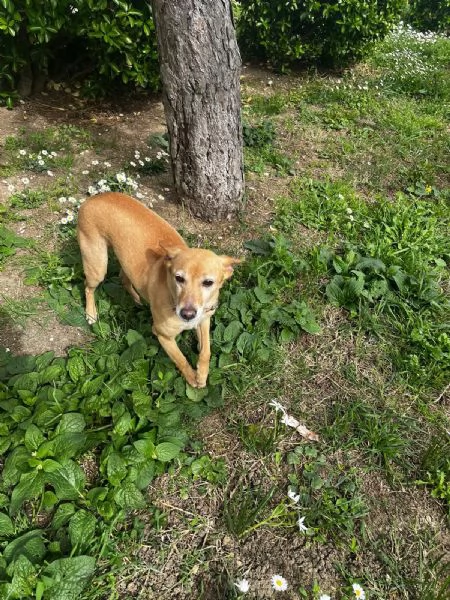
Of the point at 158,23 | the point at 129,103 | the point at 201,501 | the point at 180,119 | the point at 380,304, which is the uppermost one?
the point at 158,23

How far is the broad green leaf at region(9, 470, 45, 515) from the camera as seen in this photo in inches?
92.4

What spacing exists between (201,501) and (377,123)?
5.49m

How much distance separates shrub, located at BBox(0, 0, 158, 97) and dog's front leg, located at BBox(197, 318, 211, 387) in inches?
147

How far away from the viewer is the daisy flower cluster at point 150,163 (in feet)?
15.9

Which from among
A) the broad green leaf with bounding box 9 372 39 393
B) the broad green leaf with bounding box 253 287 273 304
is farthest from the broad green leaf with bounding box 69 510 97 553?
the broad green leaf with bounding box 253 287 273 304

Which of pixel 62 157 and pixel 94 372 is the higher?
pixel 62 157

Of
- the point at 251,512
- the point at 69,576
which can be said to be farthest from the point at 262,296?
the point at 69,576

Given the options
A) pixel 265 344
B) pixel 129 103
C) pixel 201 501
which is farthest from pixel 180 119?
pixel 201 501

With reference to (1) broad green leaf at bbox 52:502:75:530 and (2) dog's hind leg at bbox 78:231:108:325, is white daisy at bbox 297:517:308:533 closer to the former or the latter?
(1) broad green leaf at bbox 52:502:75:530

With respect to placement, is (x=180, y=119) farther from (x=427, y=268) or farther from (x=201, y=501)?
(x=201, y=501)

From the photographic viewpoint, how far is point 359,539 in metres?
2.44

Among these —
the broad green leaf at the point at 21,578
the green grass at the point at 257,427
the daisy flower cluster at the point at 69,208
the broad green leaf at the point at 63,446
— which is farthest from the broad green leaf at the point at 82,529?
the daisy flower cluster at the point at 69,208

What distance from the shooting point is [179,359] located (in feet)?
9.99

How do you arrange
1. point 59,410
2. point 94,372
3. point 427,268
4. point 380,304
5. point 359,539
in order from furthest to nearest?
1. point 427,268
2. point 380,304
3. point 94,372
4. point 59,410
5. point 359,539
